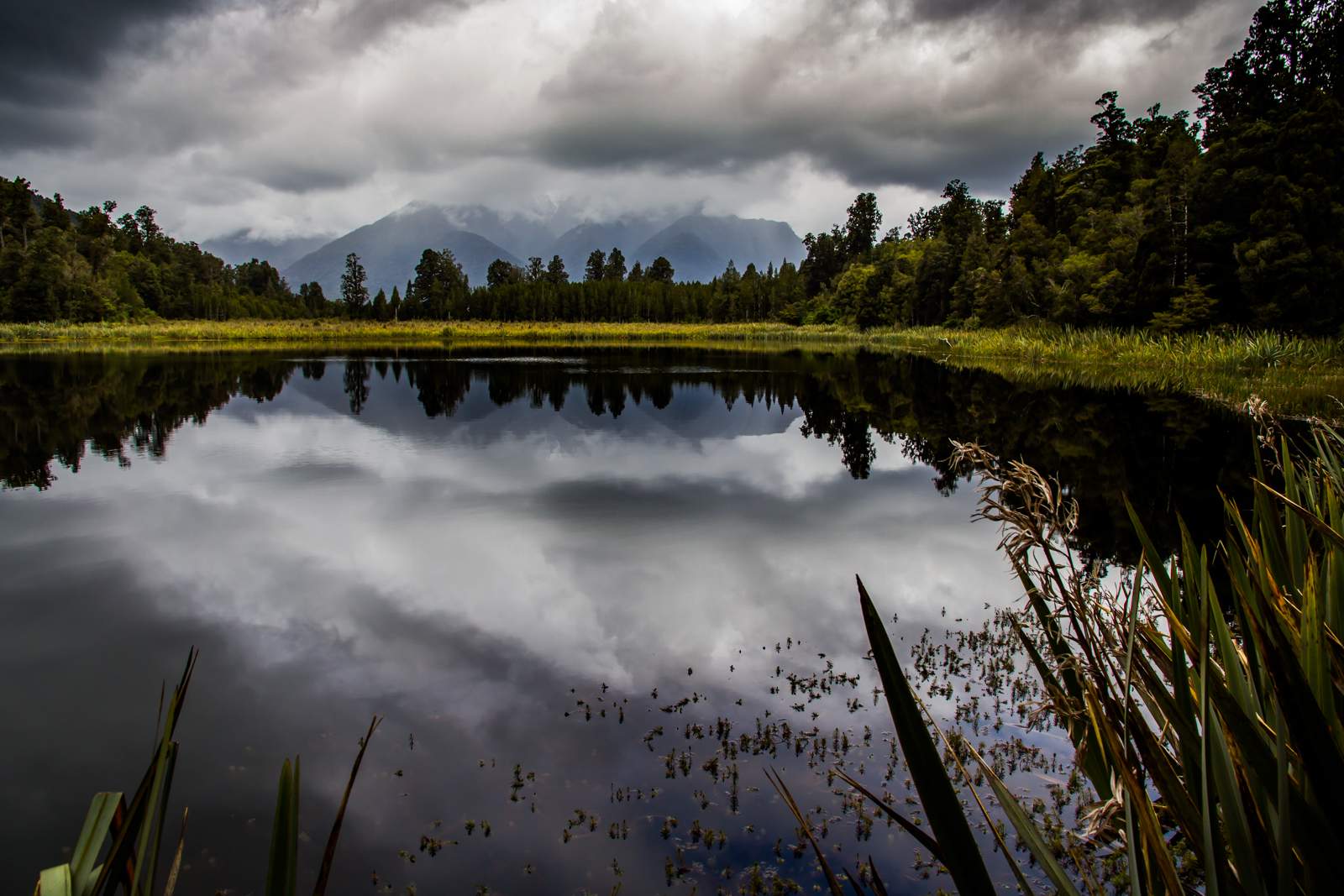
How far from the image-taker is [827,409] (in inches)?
770

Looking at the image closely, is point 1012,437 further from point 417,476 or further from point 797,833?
point 797,833

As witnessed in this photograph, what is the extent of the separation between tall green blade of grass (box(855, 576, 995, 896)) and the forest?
28.9 metres

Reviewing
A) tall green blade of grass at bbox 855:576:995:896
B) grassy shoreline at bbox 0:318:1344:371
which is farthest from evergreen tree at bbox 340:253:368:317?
tall green blade of grass at bbox 855:576:995:896

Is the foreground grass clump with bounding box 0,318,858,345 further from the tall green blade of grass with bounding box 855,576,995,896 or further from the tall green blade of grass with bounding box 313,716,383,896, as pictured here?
the tall green blade of grass with bounding box 855,576,995,896

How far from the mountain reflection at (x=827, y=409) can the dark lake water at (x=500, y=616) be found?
0.14 m

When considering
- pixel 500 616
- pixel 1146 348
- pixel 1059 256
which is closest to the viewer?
pixel 500 616

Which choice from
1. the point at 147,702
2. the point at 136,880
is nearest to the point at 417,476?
the point at 147,702

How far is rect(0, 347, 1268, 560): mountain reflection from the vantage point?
393 inches

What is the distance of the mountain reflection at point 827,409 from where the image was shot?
→ 9.98 metres

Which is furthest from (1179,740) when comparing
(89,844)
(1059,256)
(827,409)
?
(1059,256)

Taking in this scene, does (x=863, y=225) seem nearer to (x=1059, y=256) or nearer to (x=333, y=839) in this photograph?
(x=1059, y=256)

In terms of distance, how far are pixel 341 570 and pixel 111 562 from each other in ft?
7.68

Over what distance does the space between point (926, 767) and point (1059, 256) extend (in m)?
49.2

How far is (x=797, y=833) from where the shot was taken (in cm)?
352
